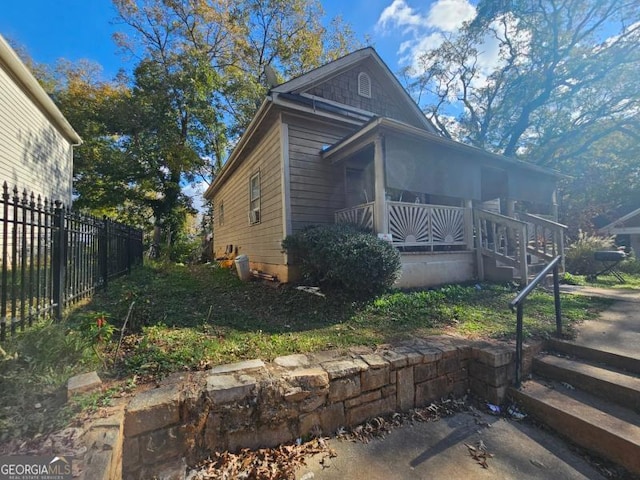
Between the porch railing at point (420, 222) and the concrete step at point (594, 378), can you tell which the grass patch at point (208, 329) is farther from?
A: the porch railing at point (420, 222)

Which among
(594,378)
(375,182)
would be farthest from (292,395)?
(375,182)

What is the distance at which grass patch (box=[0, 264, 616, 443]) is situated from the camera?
6.81 ft

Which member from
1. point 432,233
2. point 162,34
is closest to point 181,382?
point 432,233

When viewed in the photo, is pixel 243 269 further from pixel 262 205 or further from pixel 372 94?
pixel 372 94

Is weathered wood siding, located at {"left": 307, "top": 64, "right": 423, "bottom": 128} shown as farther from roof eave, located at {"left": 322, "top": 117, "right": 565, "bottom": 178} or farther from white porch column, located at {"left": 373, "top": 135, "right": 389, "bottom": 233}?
white porch column, located at {"left": 373, "top": 135, "right": 389, "bottom": 233}

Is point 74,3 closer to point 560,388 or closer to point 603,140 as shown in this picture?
point 560,388

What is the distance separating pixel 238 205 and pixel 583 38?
20953 millimetres

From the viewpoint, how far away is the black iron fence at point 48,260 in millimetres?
2752

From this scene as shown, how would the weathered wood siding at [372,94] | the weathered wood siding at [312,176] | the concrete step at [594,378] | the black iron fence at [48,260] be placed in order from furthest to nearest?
1. the weathered wood siding at [372,94]
2. the weathered wood siding at [312,176]
3. the black iron fence at [48,260]
4. the concrete step at [594,378]

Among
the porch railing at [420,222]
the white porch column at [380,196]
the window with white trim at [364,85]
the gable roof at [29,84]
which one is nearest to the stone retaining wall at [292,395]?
the white porch column at [380,196]

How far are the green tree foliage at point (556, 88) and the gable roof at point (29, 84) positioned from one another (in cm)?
2133

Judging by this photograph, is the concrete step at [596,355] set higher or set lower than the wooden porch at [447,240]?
lower

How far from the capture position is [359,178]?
A: 809 cm

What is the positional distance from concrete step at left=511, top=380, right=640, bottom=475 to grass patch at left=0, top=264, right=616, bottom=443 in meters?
0.89
